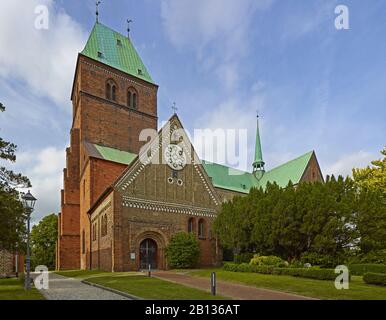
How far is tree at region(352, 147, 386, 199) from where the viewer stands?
3897 cm

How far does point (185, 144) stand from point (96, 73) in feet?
53.9

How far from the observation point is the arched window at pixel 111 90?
44.1m

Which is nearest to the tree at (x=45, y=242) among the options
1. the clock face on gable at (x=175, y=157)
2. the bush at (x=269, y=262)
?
the clock face on gable at (x=175, y=157)

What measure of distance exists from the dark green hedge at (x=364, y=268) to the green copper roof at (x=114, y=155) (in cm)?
2429

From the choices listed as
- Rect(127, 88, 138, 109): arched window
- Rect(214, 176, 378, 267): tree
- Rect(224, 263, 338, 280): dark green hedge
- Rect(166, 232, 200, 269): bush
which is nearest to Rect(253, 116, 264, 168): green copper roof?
Rect(127, 88, 138, 109): arched window

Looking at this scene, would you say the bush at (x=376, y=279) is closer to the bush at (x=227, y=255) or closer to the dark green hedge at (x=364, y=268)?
the dark green hedge at (x=364, y=268)

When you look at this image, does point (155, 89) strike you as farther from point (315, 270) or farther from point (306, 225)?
point (315, 270)

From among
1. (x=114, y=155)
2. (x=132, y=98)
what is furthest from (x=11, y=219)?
(x=132, y=98)

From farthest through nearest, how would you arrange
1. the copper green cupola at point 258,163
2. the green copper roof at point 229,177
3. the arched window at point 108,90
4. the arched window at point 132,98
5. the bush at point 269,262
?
the copper green cupola at point 258,163 → the green copper roof at point 229,177 → the arched window at point 132,98 → the arched window at point 108,90 → the bush at point 269,262

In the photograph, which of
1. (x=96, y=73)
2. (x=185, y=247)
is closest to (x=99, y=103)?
(x=96, y=73)

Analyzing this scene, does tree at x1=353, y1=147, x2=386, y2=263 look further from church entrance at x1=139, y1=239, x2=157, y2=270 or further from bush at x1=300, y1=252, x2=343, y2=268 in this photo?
church entrance at x1=139, y1=239, x2=157, y2=270

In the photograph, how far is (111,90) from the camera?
44.3 meters

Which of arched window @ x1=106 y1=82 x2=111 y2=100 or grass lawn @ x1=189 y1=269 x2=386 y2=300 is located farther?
arched window @ x1=106 y1=82 x2=111 y2=100

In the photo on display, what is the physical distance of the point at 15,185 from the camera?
1691cm
